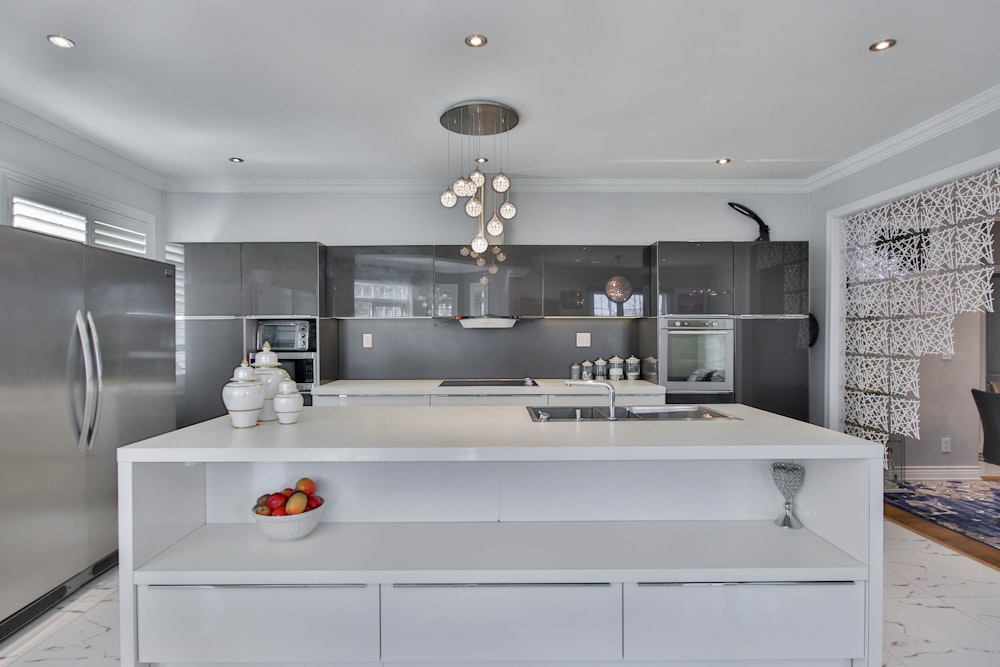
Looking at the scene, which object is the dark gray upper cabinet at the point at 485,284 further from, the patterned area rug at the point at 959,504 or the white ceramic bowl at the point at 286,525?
the patterned area rug at the point at 959,504

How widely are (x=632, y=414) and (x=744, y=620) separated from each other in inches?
37.8

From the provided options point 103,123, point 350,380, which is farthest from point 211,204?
point 350,380

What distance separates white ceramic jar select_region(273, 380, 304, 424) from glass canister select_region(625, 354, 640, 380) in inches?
115

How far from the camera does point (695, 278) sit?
391 cm

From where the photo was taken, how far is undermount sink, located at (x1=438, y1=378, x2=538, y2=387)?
3.96 m

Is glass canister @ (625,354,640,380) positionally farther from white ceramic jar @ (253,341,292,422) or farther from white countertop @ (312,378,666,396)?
white ceramic jar @ (253,341,292,422)

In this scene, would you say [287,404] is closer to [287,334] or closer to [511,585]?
[511,585]

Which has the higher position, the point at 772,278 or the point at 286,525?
the point at 772,278

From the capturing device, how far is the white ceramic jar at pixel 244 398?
1.89 metres

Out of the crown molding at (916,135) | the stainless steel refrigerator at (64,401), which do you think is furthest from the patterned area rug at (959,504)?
the stainless steel refrigerator at (64,401)

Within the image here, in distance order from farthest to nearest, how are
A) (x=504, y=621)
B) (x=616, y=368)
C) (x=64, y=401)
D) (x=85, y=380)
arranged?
(x=616, y=368)
(x=85, y=380)
(x=64, y=401)
(x=504, y=621)

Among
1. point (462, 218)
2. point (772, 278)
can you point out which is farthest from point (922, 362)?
point (462, 218)

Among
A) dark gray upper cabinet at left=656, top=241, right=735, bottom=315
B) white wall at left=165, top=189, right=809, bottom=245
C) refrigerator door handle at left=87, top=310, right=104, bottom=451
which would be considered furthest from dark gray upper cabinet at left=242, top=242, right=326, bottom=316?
dark gray upper cabinet at left=656, top=241, right=735, bottom=315

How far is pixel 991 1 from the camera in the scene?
2.00m
